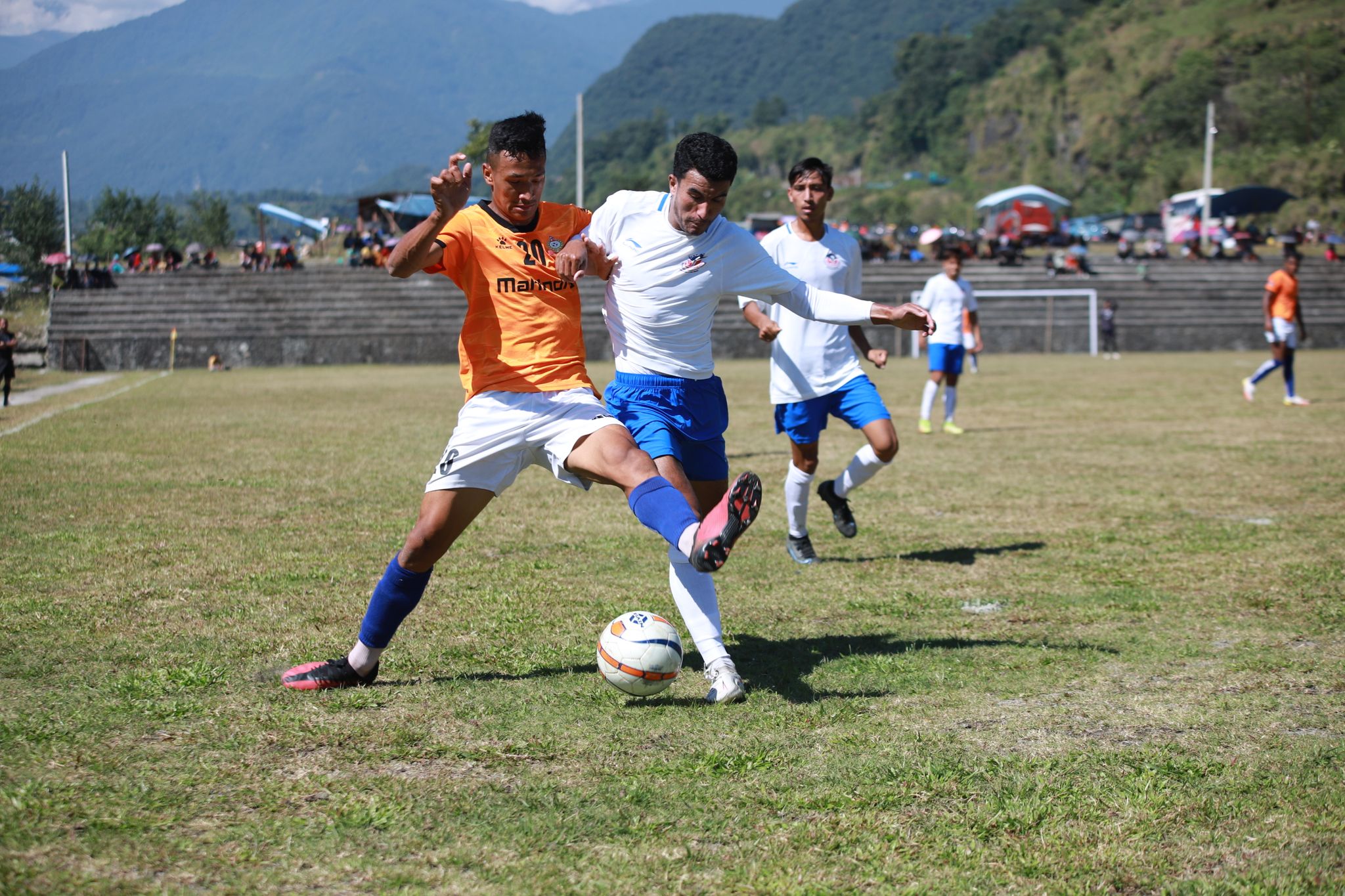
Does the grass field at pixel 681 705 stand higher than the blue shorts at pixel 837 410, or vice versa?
the blue shorts at pixel 837 410

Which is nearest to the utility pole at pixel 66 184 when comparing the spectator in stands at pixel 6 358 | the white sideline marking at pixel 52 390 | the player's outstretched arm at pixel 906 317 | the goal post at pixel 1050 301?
the white sideline marking at pixel 52 390

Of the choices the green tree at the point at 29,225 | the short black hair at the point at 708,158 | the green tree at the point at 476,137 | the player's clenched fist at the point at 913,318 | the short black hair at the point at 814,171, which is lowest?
the player's clenched fist at the point at 913,318

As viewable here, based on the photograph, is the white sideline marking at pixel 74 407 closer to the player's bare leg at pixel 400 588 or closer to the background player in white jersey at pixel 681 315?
the player's bare leg at pixel 400 588

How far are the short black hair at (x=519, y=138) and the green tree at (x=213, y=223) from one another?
6771cm

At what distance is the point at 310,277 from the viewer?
38.5 meters

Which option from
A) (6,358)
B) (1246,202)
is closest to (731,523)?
(6,358)

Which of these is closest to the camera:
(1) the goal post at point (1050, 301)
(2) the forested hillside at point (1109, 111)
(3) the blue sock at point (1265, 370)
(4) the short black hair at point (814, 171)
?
(4) the short black hair at point (814, 171)

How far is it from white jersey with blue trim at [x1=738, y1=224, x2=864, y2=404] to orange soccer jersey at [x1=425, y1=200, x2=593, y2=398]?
2.80m

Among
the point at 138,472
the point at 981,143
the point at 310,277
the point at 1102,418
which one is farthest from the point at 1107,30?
the point at 138,472

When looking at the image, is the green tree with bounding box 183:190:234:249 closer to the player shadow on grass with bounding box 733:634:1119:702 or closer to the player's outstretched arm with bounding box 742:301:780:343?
the player's outstretched arm with bounding box 742:301:780:343

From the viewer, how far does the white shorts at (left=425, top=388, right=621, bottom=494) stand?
4480 mm

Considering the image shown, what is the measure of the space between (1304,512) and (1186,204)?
5749 centimetres

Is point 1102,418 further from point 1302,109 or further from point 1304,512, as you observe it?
point 1302,109

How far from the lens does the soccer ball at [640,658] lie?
429 centimetres
